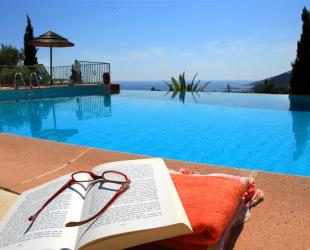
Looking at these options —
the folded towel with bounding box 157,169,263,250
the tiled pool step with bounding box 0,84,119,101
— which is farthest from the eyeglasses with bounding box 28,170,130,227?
the tiled pool step with bounding box 0,84,119,101

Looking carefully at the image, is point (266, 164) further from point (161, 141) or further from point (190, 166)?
point (190, 166)

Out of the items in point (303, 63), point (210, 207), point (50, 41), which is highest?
point (50, 41)

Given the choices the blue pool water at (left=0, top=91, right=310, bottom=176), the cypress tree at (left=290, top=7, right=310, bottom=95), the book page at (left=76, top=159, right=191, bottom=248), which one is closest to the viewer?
the book page at (left=76, top=159, right=191, bottom=248)

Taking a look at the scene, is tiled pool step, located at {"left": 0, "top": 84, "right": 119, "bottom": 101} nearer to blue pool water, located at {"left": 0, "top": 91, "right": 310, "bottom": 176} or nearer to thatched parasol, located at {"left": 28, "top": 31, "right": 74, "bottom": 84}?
blue pool water, located at {"left": 0, "top": 91, "right": 310, "bottom": 176}

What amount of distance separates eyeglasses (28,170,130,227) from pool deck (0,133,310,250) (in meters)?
0.24

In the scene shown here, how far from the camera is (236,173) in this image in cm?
197

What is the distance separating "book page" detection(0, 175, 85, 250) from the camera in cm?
87

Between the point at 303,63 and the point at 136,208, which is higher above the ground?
the point at 303,63

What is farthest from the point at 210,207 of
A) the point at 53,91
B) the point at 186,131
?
the point at 53,91

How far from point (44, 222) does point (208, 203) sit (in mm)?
541

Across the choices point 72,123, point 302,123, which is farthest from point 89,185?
point 302,123

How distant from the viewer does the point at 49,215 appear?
987 mm

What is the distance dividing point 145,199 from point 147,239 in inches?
4.9

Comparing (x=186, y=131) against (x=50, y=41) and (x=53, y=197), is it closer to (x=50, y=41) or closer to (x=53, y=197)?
(x=53, y=197)
